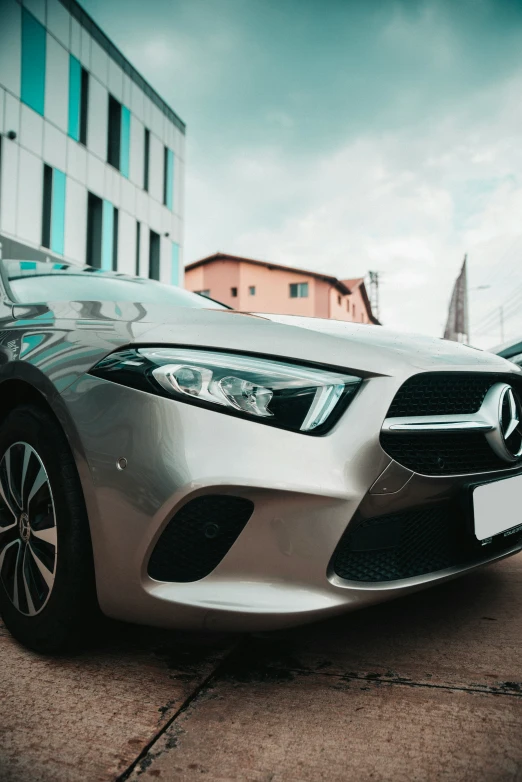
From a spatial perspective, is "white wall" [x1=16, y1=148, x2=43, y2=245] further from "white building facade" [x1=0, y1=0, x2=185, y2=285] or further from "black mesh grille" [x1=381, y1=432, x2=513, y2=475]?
"black mesh grille" [x1=381, y1=432, x2=513, y2=475]

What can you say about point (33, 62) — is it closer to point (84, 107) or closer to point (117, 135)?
point (84, 107)

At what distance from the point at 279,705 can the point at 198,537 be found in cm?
43

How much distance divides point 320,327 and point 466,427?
0.47 m

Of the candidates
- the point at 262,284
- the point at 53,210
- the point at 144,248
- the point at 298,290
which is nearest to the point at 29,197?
the point at 53,210

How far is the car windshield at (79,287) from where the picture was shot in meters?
2.37

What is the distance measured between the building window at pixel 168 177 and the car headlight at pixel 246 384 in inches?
767

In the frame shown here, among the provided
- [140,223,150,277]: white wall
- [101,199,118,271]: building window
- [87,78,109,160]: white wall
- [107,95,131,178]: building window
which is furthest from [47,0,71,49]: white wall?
[140,223,150,277]: white wall

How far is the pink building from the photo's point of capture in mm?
34688

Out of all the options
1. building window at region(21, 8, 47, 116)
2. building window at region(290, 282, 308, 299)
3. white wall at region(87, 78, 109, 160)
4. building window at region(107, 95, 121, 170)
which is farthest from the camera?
building window at region(290, 282, 308, 299)

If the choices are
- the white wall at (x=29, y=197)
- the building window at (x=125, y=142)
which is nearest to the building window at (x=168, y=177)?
the building window at (x=125, y=142)

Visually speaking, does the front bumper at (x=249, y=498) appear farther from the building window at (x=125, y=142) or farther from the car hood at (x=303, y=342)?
the building window at (x=125, y=142)

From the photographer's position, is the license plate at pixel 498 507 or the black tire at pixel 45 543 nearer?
the black tire at pixel 45 543

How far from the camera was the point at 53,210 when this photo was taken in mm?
14562

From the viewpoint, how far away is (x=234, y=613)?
140cm
